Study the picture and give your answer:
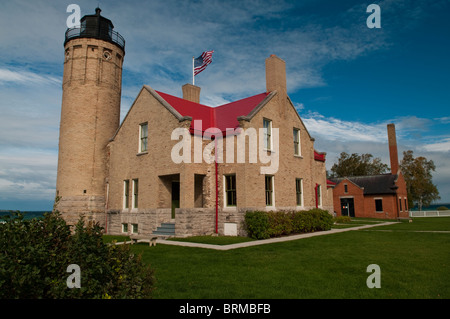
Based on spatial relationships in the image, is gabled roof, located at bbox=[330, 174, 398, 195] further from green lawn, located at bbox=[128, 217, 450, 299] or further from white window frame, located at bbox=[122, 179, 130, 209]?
white window frame, located at bbox=[122, 179, 130, 209]

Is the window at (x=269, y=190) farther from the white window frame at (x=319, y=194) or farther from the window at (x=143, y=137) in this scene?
the window at (x=143, y=137)

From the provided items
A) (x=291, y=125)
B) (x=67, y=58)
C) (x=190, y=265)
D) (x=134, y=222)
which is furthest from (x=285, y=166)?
(x=67, y=58)

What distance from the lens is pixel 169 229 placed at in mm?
17891

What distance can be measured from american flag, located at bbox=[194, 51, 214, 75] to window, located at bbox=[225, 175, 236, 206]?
10651 millimetres

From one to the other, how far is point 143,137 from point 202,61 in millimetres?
8381

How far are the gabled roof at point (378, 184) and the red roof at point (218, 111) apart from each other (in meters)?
28.4

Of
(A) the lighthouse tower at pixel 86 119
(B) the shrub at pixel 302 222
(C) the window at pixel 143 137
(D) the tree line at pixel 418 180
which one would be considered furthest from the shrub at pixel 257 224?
(D) the tree line at pixel 418 180

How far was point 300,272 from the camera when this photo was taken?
8.16m

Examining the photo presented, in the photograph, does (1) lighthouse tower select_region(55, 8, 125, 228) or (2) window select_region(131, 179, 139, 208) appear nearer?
(2) window select_region(131, 179, 139, 208)

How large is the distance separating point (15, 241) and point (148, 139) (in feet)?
53.7

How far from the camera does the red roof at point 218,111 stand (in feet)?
66.9

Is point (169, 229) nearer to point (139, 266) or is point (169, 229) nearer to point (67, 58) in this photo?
point (139, 266)

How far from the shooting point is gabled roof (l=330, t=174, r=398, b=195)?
40.4 metres

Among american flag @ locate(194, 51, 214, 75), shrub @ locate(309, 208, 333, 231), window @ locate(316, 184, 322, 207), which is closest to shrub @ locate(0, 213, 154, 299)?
shrub @ locate(309, 208, 333, 231)
